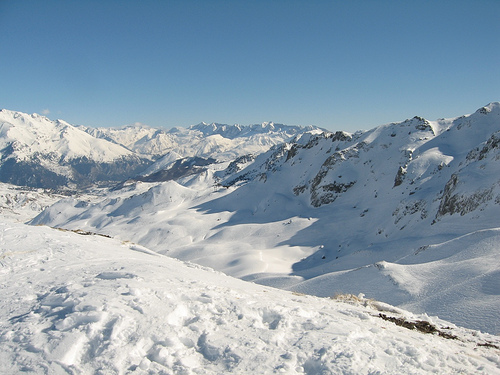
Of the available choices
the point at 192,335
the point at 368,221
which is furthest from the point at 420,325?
the point at 368,221

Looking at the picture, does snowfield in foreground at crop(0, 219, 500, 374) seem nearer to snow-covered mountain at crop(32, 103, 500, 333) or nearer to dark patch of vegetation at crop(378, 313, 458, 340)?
dark patch of vegetation at crop(378, 313, 458, 340)

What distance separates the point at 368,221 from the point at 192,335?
56.5 m

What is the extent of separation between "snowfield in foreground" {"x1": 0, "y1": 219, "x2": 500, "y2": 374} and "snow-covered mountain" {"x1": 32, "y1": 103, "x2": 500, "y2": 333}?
5.79 metres

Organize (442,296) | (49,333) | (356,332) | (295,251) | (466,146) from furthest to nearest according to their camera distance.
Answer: (466,146)
(295,251)
(442,296)
(356,332)
(49,333)

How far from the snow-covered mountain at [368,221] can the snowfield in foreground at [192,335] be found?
5794 mm

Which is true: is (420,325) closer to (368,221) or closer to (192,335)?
(192,335)

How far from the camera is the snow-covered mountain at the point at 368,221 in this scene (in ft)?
51.4

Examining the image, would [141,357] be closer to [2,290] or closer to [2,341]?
[2,341]

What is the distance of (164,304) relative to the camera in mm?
6762

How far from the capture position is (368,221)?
186 ft

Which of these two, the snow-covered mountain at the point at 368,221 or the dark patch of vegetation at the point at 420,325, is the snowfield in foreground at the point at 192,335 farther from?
the snow-covered mountain at the point at 368,221

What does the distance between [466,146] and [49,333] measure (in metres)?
79.0

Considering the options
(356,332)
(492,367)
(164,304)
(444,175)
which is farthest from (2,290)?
(444,175)

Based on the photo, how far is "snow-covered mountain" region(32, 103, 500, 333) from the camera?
15664 mm
